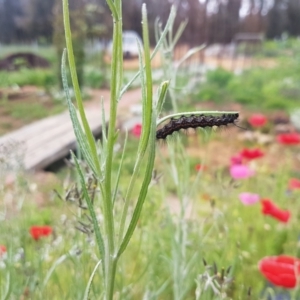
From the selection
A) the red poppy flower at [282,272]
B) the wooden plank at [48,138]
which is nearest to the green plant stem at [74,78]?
the red poppy flower at [282,272]

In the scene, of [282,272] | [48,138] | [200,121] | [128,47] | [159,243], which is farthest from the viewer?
[128,47]

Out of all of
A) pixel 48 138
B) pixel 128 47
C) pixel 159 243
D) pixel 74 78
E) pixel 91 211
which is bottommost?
pixel 48 138

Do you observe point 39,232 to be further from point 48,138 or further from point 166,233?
point 48,138

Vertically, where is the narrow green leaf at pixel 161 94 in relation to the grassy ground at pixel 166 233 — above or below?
above

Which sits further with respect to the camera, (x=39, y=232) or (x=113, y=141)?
(x=39, y=232)

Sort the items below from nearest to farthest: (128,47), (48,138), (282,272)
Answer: (282,272) < (48,138) < (128,47)

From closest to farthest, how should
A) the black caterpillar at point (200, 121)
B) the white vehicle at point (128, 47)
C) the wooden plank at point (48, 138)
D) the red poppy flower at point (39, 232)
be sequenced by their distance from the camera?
1. the black caterpillar at point (200, 121)
2. the white vehicle at point (128, 47)
3. the red poppy flower at point (39, 232)
4. the wooden plank at point (48, 138)

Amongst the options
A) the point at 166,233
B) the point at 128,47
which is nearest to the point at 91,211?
the point at 166,233

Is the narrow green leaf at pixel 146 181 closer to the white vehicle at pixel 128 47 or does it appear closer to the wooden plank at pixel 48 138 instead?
the white vehicle at pixel 128 47

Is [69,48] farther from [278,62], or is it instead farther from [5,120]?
[278,62]
